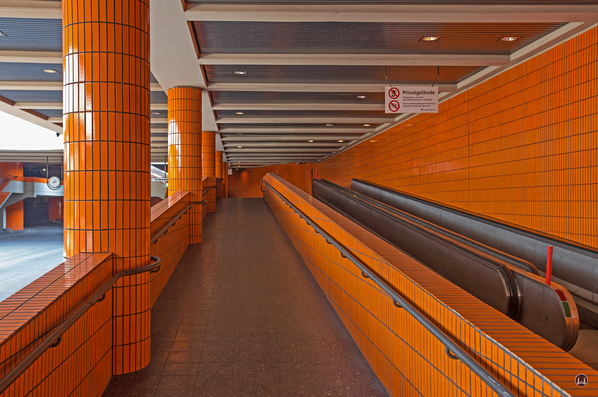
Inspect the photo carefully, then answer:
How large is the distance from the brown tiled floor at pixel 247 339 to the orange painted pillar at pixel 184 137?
8.45 feet

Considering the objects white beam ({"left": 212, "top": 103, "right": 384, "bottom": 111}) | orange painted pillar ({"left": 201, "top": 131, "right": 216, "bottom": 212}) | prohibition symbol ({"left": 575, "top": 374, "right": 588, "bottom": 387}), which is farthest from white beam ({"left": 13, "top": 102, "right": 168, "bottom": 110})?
prohibition symbol ({"left": 575, "top": 374, "right": 588, "bottom": 387})

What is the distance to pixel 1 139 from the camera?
1507 centimetres

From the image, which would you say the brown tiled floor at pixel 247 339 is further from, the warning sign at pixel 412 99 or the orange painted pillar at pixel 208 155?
the orange painted pillar at pixel 208 155

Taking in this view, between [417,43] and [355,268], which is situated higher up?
[417,43]

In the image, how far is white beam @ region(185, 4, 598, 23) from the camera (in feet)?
16.3

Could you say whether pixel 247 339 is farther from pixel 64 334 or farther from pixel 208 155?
pixel 208 155

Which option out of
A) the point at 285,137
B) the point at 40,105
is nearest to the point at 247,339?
the point at 40,105

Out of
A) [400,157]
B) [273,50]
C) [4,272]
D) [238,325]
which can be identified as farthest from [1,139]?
[238,325]

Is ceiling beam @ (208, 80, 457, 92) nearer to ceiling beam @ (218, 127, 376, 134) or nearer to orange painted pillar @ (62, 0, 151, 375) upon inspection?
orange painted pillar @ (62, 0, 151, 375)

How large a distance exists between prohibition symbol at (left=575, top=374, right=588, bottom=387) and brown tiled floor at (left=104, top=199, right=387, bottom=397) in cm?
171

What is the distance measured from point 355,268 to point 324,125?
10828 millimetres

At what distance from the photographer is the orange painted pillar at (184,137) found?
324 inches

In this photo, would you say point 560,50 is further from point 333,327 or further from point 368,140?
point 368,140

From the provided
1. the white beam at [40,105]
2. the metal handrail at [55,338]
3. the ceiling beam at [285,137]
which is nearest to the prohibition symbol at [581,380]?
the metal handrail at [55,338]
